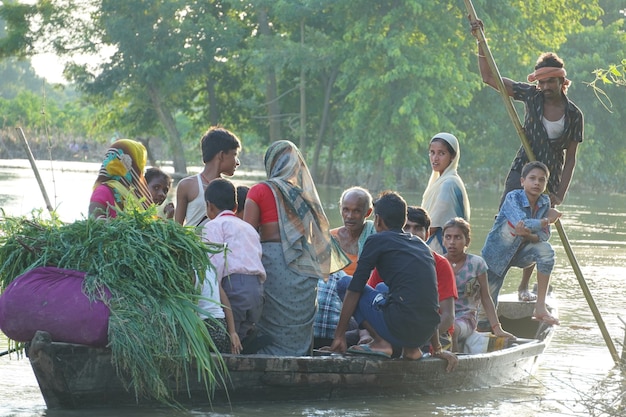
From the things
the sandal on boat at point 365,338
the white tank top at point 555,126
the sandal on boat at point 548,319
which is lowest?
the sandal on boat at point 548,319

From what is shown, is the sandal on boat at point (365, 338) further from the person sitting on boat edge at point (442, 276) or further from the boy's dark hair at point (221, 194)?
the boy's dark hair at point (221, 194)

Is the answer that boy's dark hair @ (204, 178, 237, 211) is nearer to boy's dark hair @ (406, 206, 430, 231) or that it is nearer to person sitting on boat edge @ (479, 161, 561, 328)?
boy's dark hair @ (406, 206, 430, 231)

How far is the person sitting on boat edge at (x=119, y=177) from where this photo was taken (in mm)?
6336

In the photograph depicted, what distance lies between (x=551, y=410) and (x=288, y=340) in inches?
64.2

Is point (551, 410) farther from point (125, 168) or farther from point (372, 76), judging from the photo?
point (372, 76)

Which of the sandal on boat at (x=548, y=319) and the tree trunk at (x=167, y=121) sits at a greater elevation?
the tree trunk at (x=167, y=121)

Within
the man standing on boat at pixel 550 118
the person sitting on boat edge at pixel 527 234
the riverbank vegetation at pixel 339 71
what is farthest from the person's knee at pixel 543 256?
the riverbank vegetation at pixel 339 71

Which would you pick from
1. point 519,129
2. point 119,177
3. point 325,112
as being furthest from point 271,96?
point 119,177

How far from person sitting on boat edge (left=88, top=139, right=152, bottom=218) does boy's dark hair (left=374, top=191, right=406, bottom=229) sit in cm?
135

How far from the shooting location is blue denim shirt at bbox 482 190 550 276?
7.57m

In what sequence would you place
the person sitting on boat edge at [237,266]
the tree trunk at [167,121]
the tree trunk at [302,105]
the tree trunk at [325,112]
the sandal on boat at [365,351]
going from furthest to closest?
1. the tree trunk at [167,121]
2. the tree trunk at [325,112]
3. the tree trunk at [302,105]
4. the sandal on boat at [365,351]
5. the person sitting on boat edge at [237,266]

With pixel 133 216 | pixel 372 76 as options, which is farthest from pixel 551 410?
pixel 372 76

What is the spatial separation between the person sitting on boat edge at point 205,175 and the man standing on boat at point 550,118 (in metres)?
2.07

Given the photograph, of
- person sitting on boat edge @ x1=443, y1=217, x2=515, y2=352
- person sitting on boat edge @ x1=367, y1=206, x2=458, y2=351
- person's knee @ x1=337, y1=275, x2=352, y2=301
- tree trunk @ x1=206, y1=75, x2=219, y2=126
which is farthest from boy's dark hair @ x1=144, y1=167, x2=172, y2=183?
tree trunk @ x1=206, y1=75, x2=219, y2=126
